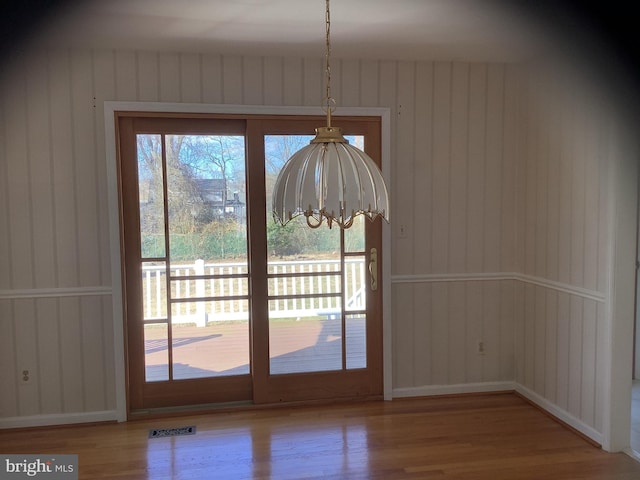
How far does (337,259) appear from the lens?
3400 millimetres

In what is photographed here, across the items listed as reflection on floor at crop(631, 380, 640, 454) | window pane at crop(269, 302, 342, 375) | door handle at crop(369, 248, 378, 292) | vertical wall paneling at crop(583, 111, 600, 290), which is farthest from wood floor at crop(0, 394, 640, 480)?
vertical wall paneling at crop(583, 111, 600, 290)

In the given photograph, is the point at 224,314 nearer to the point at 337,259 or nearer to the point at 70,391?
the point at 337,259

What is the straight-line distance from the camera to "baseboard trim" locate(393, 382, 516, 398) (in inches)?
136

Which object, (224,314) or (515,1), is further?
(224,314)

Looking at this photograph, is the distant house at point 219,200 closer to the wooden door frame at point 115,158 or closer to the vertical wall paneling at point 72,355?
the wooden door frame at point 115,158

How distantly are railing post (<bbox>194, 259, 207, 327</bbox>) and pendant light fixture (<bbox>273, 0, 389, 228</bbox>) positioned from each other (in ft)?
6.47

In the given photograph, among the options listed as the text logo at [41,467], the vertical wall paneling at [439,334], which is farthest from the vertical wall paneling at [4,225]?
the vertical wall paneling at [439,334]

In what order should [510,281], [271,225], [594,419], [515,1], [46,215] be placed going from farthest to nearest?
[510,281] < [271,225] < [46,215] < [594,419] < [515,1]

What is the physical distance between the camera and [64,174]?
9.90 feet

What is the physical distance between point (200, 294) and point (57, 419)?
1.18 m

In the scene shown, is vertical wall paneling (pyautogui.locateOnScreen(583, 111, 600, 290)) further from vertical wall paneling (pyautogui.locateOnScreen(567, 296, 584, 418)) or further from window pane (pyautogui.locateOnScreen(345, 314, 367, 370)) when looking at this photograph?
window pane (pyautogui.locateOnScreen(345, 314, 367, 370))

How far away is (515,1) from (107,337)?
3.19 metres

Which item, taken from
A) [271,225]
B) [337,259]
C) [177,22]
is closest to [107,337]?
[271,225]

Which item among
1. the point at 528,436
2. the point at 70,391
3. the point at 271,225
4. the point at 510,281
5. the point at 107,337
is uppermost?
the point at 271,225
